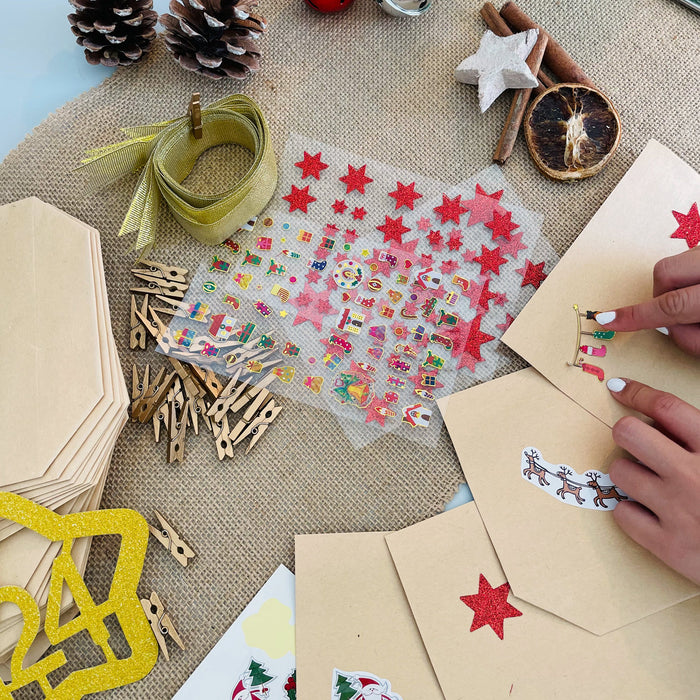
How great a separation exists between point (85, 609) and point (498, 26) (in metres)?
0.96

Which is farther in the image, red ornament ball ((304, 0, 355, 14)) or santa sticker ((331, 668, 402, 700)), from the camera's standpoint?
red ornament ball ((304, 0, 355, 14))

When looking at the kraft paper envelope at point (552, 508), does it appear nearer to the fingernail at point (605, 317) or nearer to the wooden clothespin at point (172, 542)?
the fingernail at point (605, 317)

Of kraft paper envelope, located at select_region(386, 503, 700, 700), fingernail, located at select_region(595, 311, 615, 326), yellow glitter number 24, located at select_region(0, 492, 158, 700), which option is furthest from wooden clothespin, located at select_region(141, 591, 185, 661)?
fingernail, located at select_region(595, 311, 615, 326)

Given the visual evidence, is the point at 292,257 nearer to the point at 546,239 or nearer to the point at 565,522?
the point at 546,239

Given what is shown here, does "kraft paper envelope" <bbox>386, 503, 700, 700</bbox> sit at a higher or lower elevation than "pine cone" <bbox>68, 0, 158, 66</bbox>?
lower

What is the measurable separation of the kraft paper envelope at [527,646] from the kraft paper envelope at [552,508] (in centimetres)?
2

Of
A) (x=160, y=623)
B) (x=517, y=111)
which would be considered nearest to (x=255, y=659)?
(x=160, y=623)

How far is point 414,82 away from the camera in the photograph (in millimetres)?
849

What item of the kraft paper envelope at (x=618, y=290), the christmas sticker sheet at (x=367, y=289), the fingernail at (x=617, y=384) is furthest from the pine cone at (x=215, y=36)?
the fingernail at (x=617, y=384)

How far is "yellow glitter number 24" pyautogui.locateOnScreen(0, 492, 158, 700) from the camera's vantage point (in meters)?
0.66

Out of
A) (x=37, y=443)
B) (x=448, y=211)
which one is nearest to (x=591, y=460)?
(x=448, y=211)

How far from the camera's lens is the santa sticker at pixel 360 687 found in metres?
→ 0.67

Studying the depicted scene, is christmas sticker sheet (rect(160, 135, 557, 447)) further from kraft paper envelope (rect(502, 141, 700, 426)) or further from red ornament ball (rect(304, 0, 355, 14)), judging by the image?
red ornament ball (rect(304, 0, 355, 14))

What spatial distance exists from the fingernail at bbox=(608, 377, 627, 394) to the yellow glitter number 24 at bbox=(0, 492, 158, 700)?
0.60 meters
